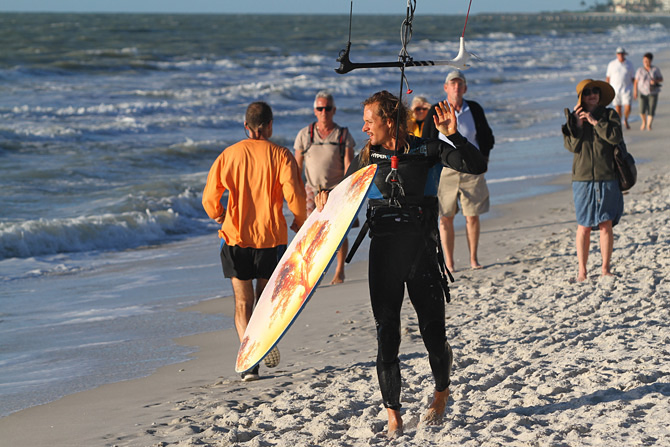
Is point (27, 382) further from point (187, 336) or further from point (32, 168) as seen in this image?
point (32, 168)

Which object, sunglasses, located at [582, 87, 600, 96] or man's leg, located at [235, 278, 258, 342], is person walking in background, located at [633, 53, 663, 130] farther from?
man's leg, located at [235, 278, 258, 342]

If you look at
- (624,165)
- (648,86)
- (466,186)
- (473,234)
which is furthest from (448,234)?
(648,86)

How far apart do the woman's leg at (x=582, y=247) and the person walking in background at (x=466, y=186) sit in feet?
3.29

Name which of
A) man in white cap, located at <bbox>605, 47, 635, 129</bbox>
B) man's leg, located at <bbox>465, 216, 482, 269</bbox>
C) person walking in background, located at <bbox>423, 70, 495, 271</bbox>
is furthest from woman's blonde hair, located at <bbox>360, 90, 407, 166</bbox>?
man in white cap, located at <bbox>605, 47, 635, 129</bbox>

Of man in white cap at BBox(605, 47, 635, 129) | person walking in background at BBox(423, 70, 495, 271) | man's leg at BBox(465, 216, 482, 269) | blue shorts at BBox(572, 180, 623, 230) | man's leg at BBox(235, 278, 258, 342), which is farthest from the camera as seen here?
man in white cap at BBox(605, 47, 635, 129)

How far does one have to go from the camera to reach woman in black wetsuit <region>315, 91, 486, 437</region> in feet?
12.8

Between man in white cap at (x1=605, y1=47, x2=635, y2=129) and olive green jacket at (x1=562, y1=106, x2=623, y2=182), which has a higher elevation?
man in white cap at (x1=605, y1=47, x2=635, y2=129)

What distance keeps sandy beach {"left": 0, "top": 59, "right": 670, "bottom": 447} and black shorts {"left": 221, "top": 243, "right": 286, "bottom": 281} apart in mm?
670

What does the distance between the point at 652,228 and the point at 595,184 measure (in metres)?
2.50

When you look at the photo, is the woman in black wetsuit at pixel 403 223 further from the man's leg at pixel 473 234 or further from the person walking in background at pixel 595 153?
the man's leg at pixel 473 234

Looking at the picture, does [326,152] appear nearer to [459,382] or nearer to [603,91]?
[603,91]

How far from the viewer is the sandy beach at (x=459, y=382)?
165 inches

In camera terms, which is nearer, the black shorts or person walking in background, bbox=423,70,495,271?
the black shorts

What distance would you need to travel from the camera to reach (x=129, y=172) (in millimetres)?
15523
